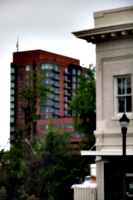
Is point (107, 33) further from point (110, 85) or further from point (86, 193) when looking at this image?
point (86, 193)

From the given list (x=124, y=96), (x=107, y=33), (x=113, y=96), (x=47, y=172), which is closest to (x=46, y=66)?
(x=47, y=172)

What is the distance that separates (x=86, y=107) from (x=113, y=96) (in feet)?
93.2

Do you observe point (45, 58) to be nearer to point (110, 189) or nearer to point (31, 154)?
point (31, 154)

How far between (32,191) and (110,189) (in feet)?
85.3

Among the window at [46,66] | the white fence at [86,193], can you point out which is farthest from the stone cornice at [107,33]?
the window at [46,66]

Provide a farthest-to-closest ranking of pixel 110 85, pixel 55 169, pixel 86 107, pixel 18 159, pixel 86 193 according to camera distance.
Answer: pixel 18 159
pixel 86 107
pixel 55 169
pixel 86 193
pixel 110 85

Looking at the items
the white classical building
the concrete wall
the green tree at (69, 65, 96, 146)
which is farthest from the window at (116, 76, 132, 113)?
the green tree at (69, 65, 96, 146)

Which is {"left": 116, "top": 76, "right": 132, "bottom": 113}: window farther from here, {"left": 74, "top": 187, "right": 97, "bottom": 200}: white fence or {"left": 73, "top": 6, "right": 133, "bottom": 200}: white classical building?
{"left": 74, "top": 187, "right": 97, "bottom": 200}: white fence

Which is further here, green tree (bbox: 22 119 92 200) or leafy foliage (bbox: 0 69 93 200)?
leafy foliage (bbox: 0 69 93 200)

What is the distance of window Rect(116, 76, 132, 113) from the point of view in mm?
25234

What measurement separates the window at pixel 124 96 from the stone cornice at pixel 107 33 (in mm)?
2084

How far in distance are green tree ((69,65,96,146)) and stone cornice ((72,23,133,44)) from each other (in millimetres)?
26762

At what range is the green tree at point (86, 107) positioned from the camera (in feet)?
176

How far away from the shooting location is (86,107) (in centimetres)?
5388
